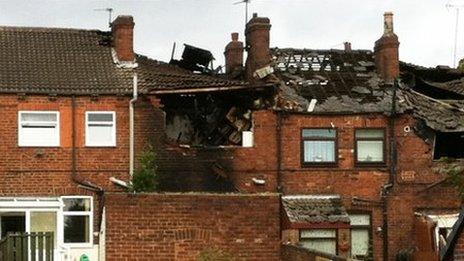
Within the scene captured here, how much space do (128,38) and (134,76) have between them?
237 cm

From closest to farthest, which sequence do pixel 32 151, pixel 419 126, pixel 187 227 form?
pixel 187 227 → pixel 32 151 → pixel 419 126

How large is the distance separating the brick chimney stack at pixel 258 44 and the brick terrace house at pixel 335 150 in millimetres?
38

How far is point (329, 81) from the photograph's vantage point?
120 ft

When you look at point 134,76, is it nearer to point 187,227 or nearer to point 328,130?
point 328,130

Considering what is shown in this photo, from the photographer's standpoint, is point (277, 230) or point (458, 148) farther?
point (458, 148)

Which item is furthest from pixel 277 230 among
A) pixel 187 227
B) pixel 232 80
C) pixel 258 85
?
pixel 232 80

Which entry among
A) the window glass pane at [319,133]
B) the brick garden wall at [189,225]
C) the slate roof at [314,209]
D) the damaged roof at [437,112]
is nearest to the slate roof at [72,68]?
the window glass pane at [319,133]

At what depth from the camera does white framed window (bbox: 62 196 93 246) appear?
3222cm

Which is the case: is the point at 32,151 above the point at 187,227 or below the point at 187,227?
above

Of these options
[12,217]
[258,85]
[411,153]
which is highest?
[258,85]

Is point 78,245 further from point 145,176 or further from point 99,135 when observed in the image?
point 99,135

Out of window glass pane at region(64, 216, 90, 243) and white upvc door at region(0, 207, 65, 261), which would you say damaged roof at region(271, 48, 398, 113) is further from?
white upvc door at region(0, 207, 65, 261)

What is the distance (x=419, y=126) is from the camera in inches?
1356

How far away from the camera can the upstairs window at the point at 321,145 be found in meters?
34.2
